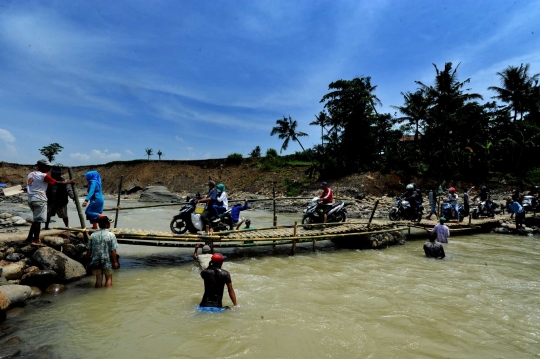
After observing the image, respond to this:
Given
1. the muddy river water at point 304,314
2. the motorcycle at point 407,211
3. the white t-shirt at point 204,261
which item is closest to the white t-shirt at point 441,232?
the muddy river water at point 304,314

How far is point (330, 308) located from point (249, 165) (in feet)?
125

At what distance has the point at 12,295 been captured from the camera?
4875 mm

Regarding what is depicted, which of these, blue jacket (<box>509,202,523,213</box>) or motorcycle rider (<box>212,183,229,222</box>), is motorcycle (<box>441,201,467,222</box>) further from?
motorcycle rider (<box>212,183,229,222</box>)

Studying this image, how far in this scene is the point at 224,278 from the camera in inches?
195

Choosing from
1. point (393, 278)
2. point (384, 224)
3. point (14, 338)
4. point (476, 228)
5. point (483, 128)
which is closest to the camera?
point (14, 338)

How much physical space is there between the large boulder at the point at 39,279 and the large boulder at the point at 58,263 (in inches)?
9.1

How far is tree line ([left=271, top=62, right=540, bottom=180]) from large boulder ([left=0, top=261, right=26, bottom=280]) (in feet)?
89.0

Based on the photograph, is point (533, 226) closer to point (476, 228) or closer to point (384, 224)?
point (476, 228)

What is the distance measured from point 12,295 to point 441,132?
3062 centimetres

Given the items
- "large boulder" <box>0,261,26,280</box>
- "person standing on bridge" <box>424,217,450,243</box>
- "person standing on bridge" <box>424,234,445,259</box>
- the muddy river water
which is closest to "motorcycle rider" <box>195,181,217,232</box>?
the muddy river water

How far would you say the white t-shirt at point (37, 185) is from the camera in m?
6.09

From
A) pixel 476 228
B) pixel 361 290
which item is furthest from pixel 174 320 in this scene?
pixel 476 228

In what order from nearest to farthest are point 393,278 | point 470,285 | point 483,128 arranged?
point 470,285 < point 393,278 < point 483,128

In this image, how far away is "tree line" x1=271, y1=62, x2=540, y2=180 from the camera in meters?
27.2
